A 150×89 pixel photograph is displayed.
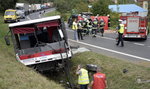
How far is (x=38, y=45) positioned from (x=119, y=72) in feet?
13.3

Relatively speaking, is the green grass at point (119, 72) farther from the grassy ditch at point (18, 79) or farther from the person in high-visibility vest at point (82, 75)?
the grassy ditch at point (18, 79)

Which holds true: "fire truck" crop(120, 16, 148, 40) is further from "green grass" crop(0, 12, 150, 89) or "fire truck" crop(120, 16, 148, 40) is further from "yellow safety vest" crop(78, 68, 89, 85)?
"yellow safety vest" crop(78, 68, 89, 85)

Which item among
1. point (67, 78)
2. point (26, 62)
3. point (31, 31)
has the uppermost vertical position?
point (31, 31)

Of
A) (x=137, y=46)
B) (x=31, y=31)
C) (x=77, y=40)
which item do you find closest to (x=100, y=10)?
(x=77, y=40)

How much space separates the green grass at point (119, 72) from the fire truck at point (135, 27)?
7298mm

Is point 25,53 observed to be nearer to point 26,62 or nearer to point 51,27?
point 26,62

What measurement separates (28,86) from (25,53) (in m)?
3.31

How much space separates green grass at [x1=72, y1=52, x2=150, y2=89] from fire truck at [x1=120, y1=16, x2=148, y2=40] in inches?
287

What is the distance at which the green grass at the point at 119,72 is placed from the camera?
31.6ft

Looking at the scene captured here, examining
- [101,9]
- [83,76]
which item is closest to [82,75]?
[83,76]

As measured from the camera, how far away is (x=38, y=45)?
35.0 ft

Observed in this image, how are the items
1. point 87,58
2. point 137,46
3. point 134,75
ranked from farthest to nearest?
point 137,46, point 87,58, point 134,75

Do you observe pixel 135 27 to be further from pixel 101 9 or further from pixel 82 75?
pixel 101 9

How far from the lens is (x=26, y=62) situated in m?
10.4
